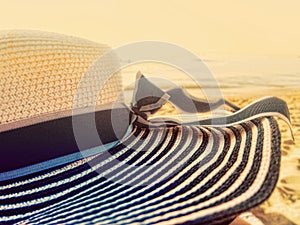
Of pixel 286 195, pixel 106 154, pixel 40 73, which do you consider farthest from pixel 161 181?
pixel 286 195

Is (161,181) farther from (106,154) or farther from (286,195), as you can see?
(286,195)

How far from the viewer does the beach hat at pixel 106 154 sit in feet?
2.34

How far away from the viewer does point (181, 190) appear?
758 mm

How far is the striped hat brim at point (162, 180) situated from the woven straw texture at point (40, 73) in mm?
140

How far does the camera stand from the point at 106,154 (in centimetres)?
101

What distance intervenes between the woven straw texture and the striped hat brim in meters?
0.14

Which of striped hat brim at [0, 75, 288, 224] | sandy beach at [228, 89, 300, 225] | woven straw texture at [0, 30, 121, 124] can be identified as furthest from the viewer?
sandy beach at [228, 89, 300, 225]

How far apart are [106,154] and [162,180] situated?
0.23 meters

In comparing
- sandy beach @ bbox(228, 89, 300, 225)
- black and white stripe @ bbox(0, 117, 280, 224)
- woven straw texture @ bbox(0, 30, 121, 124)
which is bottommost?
sandy beach @ bbox(228, 89, 300, 225)

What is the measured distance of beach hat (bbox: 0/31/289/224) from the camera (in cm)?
71

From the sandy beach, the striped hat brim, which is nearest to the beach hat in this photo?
the striped hat brim

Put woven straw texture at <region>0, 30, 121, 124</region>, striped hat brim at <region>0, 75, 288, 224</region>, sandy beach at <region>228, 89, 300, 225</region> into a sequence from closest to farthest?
striped hat brim at <region>0, 75, 288, 224</region>, woven straw texture at <region>0, 30, 121, 124</region>, sandy beach at <region>228, 89, 300, 225</region>

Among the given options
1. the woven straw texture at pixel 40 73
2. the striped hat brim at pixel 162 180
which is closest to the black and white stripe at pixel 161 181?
the striped hat brim at pixel 162 180

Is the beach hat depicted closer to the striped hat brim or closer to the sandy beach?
the striped hat brim
